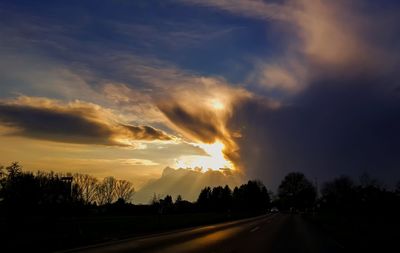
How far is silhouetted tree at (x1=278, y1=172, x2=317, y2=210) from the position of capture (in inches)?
7111

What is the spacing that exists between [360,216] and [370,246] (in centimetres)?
3286

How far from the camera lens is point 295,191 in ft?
614

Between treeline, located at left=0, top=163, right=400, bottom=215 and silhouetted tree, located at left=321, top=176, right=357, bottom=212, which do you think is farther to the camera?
silhouetted tree, located at left=321, top=176, right=357, bottom=212

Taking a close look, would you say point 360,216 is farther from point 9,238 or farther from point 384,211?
point 9,238

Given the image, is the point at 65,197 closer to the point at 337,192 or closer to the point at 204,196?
the point at 337,192

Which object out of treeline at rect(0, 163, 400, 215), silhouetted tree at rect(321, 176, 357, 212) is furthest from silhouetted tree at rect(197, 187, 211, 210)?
silhouetted tree at rect(321, 176, 357, 212)

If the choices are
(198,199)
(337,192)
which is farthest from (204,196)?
(337,192)

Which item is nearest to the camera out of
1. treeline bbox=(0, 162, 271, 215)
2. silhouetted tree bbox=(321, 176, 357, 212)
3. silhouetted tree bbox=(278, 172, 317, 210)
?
treeline bbox=(0, 162, 271, 215)

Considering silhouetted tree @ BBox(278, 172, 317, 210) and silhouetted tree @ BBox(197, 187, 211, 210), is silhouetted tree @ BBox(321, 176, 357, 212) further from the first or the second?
silhouetted tree @ BBox(197, 187, 211, 210)

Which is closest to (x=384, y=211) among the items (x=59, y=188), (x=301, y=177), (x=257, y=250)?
(x=257, y=250)

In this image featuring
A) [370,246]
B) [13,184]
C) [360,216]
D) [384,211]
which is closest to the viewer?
[370,246]

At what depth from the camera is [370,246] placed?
20.8 metres

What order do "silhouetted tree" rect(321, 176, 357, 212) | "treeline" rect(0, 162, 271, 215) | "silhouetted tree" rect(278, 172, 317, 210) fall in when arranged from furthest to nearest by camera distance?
1. "silhouetted tree" rect(278, 172, 317, 210)
2. "silhouetted tree" rect(321, 176, 357, 212)
3. "treeline" rect(0, 162, 271, 215)

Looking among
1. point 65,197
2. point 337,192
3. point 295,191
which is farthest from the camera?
point 295,191
